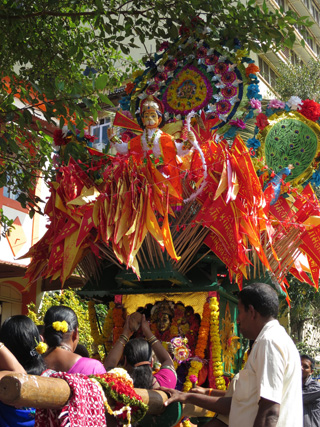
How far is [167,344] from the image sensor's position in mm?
5680

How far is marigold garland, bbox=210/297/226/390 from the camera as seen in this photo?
18.0 feet

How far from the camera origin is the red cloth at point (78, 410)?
2.56 meters

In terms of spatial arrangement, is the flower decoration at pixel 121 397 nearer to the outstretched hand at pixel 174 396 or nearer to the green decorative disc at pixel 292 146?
the outstretched hand at pixel 174 396

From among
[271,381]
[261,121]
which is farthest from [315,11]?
[271,381]

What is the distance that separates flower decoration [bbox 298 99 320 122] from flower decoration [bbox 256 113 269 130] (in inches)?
18.7

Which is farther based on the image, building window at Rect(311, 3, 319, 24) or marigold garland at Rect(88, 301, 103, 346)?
building window at Rect(311, 3, 319, 24)

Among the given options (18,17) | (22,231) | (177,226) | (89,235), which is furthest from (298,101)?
(22,231)

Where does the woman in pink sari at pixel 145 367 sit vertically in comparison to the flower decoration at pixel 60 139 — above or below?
below

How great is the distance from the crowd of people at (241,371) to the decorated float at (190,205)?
1.13 m

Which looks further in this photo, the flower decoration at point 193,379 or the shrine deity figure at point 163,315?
the shrine deity figure at point 163,315

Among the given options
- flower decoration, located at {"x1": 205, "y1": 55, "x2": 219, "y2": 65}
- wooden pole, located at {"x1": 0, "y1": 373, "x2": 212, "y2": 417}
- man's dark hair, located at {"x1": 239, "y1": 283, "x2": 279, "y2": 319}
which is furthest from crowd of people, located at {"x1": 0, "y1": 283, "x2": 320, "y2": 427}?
A: flower decoration, located at {"x1": 205, "y1": 55, "x2": 219, "y2": 65}

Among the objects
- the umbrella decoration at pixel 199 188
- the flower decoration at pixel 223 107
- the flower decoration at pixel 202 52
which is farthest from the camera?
the flower decoration at pixel 202 52

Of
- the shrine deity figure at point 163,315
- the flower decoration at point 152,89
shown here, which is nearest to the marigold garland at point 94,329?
the shrine deity figure at point 163,315

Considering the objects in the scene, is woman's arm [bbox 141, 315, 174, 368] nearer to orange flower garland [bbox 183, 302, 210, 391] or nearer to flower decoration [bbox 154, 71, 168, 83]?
orange flower garland [bbox 183, 302, 210, 391]
